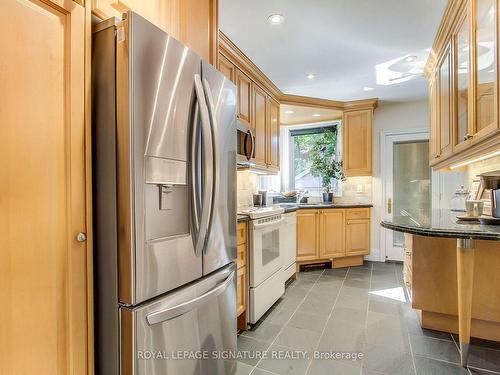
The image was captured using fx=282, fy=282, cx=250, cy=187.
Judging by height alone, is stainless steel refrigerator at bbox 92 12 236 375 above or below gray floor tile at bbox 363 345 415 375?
above

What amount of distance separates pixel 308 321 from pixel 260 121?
7.19 ft

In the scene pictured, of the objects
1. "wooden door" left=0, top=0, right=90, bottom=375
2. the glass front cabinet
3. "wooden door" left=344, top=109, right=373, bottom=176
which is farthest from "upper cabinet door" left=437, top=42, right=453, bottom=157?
"wooden door" left=0, top=0, right=90, bottom=375

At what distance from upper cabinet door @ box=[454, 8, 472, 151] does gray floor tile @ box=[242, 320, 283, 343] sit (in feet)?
6.36

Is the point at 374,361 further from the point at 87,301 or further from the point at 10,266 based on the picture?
the point at 10,266

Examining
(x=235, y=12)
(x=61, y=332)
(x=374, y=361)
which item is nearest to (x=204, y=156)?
(x=61, y=332)

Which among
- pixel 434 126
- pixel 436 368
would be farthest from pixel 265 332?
pixel 434 126

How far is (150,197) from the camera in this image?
105cm

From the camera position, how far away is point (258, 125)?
3309 mm

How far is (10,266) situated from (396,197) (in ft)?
15.6

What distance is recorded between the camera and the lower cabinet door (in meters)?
2.21

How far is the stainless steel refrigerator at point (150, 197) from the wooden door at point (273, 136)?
2315 mm

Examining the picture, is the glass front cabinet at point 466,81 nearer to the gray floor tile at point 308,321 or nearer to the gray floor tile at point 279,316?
the gray floor tile at point 308,321

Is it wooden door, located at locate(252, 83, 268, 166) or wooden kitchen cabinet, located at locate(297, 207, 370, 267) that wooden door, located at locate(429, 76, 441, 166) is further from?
wooden door, located at locate(252, 83, 268, 166)

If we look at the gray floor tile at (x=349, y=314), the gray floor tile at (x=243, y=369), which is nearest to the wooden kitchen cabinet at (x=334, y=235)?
the gray floor tile at (x=349, y=314)
